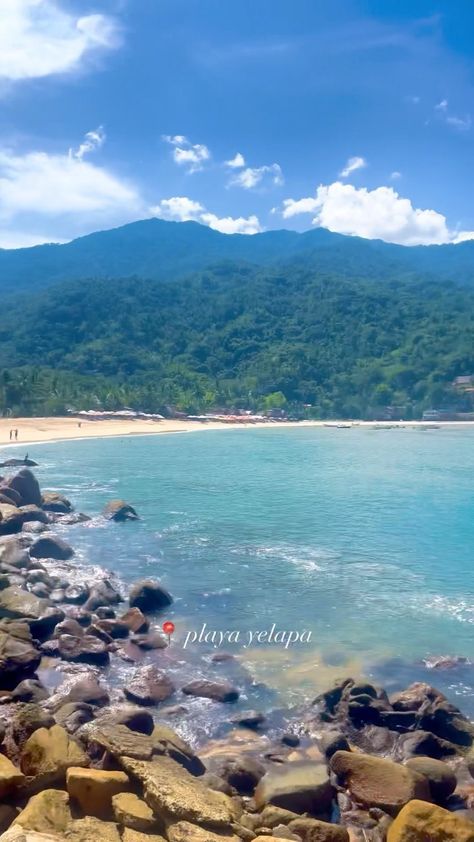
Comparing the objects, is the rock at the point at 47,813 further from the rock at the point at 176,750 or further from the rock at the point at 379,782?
the rock at the point at 379,782

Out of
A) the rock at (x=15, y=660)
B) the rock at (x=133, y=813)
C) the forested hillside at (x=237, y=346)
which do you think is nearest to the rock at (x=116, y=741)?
the rock at (x=133, y=813)

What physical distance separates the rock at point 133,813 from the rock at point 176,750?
6.19 ft

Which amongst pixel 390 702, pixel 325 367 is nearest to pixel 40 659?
pixel 390 702

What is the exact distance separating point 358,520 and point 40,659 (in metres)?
20.0

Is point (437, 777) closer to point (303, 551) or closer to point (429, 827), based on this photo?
point (429, 827)

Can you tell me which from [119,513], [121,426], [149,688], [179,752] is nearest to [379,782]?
[179,752]

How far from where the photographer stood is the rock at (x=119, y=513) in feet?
103

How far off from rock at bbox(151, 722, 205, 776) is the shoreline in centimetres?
5332

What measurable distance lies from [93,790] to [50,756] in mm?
1074

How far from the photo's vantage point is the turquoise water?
1733 cm

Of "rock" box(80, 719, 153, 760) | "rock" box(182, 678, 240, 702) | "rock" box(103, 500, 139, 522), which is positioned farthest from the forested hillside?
"rock" box(80, 719, 153, 760)

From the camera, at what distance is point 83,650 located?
16.2m

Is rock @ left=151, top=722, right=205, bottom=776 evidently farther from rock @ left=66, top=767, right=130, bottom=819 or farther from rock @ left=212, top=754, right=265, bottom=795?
rock @ left=66, top=767, right=130, bottom=819

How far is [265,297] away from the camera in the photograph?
183375 mm
